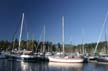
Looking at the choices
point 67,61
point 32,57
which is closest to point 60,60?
point 67,61

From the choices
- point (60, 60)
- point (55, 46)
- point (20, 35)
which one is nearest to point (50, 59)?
point (60, 60)

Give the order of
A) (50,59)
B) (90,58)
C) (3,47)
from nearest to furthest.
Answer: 1. (50,59)
2. (90,58)
3. (3,47)

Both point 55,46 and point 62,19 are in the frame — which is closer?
point 62,19

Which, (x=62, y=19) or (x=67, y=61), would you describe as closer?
(x=67, y=61)

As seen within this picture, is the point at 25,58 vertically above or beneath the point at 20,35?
beneath

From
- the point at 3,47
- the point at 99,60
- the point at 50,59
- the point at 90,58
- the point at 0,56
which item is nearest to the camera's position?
the point at 99,60

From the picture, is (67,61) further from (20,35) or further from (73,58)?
(20,35)

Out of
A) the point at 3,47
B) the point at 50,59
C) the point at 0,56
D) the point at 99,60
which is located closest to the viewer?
the point at 99,60

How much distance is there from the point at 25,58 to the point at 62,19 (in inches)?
739

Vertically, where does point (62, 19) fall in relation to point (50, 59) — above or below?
above

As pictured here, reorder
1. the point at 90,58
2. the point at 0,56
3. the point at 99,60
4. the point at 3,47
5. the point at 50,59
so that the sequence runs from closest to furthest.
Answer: the point at 99,60
the point at 50,59
the point at 90,58
the point at 0,56
the point at 3,47

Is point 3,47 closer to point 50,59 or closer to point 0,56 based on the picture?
point 0,56

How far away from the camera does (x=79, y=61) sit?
272 feet

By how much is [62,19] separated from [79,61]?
1643cm
